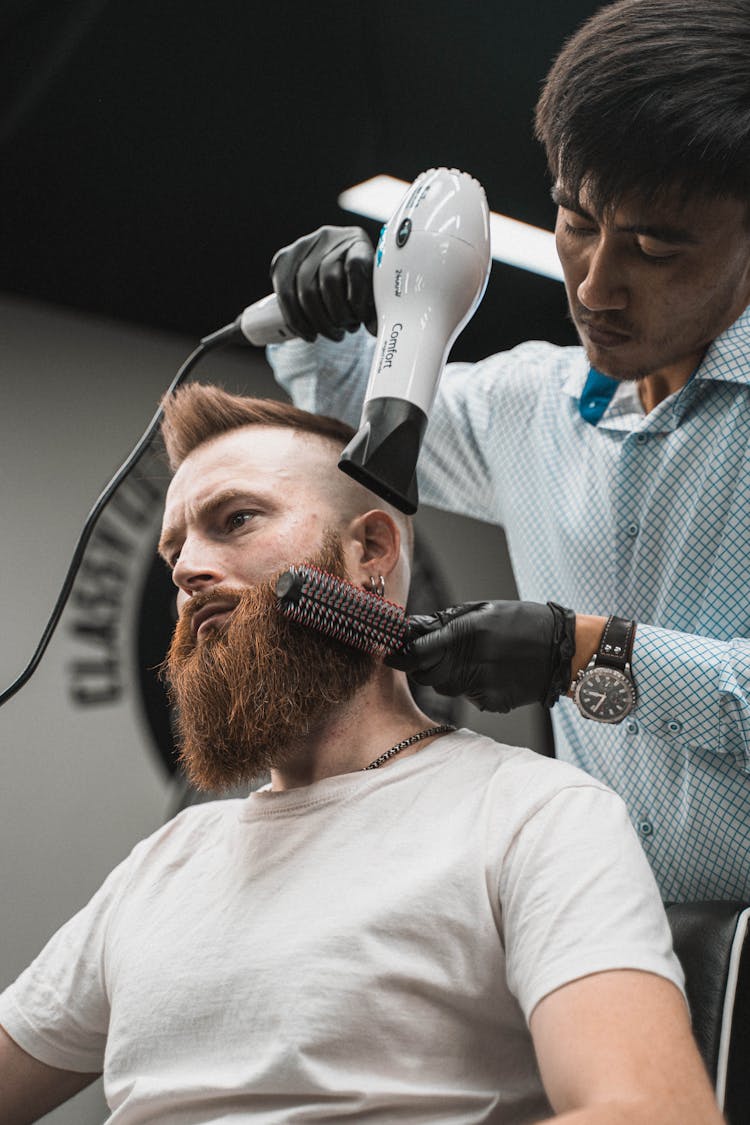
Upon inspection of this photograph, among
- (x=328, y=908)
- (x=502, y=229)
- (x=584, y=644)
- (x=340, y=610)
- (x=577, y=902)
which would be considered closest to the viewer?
(x=577, y=902)

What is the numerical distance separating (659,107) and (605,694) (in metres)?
0.80

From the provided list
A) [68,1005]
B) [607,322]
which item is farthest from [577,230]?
[68,1005]

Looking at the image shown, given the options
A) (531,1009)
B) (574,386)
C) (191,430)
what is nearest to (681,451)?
(574,386)

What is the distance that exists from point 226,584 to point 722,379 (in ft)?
2.68

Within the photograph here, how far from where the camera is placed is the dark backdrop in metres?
2.55

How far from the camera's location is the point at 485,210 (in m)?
1.56

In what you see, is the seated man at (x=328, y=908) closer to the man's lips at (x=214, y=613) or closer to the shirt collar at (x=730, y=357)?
the man's lips at (x=214, y=613)

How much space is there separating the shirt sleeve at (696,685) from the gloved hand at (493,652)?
0.10 metres

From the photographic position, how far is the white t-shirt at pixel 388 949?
1.13 meters

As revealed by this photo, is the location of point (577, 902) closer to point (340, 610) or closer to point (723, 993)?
point (723, 993)

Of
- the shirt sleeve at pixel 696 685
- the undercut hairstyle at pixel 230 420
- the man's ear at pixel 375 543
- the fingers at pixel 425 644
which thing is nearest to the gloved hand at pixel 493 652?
the fingers at pixel 425 644

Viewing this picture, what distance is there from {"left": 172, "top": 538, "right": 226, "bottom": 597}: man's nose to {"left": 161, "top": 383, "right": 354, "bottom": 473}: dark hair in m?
0.26

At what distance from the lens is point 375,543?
1.68 m

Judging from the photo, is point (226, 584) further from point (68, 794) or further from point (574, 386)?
point (68, 794)
